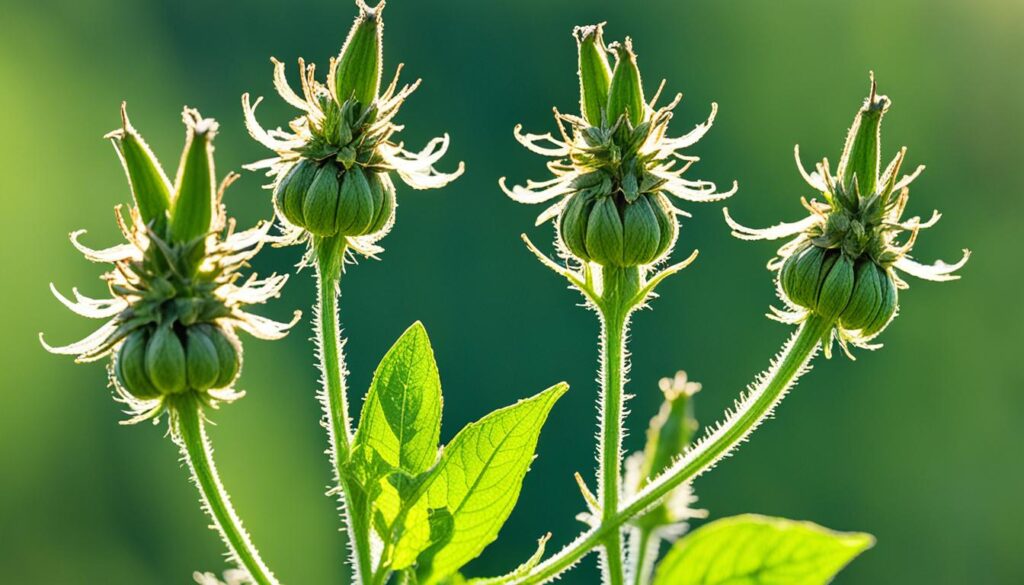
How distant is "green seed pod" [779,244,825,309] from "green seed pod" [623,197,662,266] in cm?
49

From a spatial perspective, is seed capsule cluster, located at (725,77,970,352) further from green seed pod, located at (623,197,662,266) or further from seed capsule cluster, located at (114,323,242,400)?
seed capsule cluster, located at (114,323,242,400)

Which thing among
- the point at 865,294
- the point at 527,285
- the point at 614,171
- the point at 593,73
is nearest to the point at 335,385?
the point at 614,171

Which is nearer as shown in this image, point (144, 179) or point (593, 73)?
point (144, 179)

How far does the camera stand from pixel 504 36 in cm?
3409

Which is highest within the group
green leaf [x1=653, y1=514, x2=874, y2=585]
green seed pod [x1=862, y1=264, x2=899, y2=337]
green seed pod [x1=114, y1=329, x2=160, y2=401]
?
green seed pod [x1=862, y1=264, x2=899, y2=337]

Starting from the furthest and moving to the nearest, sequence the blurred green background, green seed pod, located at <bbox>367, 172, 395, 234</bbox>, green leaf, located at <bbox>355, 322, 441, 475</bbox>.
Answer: the blurred green background < green seed pod, located at <bbox>367, 172, 395, 234</bbox> < green leaf, located at <bbox>355, 322, 441, 475</bbox>

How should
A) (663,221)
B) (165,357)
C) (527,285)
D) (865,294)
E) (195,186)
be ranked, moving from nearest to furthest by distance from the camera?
1. (195,186)
2. (165,357)
3. (663,221)
4. (865,294)
5. (527,285)

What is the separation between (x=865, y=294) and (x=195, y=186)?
87.8 inches

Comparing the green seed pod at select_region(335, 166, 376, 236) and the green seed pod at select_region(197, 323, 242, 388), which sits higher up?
the green seed pod at select_region(335, 166, 376, 236)

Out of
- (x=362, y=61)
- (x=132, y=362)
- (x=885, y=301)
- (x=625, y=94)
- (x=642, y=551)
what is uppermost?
(x=362, y=61)

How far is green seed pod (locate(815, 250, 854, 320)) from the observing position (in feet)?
13.6

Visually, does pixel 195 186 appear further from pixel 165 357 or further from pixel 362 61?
pixel 362 61

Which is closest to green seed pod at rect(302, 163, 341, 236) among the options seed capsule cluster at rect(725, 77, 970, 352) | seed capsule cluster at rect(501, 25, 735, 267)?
seed capsule cluster at rect(501, 25, 735, 267)

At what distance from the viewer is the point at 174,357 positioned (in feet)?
11.4
